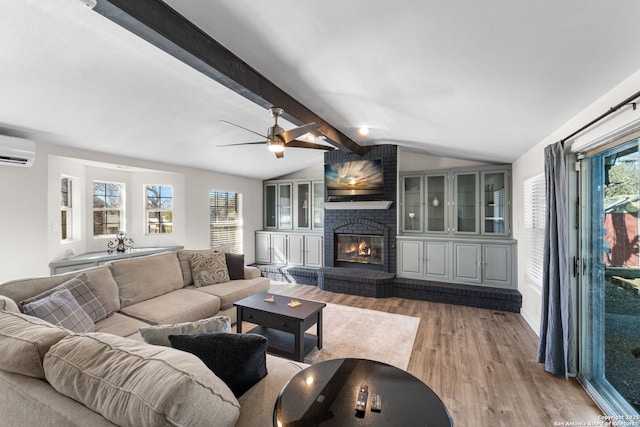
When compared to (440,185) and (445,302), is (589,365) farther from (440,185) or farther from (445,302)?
(440,185)

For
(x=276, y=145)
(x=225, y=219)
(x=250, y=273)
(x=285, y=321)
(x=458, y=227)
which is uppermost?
(x=276, y=145)

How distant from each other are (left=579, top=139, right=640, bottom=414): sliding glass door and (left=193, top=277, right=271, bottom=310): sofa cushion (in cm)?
344

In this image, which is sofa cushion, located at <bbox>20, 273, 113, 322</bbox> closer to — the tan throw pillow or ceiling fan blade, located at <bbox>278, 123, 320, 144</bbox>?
the tan throw pillow

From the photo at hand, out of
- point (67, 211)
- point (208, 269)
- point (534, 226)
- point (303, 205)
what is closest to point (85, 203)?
point (67, 211)

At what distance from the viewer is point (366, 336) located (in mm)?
3264

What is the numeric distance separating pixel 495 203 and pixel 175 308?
16.5ft

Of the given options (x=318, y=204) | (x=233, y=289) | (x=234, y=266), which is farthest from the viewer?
(x=318, y=204)

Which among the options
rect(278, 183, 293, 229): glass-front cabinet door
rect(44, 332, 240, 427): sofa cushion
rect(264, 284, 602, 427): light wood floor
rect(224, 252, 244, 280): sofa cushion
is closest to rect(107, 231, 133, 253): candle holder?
rect(224, 252, 244, 280): sofa cushion

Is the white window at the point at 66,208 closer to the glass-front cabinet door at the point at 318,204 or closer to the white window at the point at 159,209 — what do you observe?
the white window at the point at 159,209

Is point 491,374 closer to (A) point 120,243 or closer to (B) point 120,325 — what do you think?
(B) point 120,325

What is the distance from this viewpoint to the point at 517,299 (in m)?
4.00

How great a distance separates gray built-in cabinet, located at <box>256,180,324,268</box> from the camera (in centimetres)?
623

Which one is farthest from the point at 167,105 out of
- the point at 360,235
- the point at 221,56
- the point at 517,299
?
the point at 517,299

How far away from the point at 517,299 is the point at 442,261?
3.78 feet
